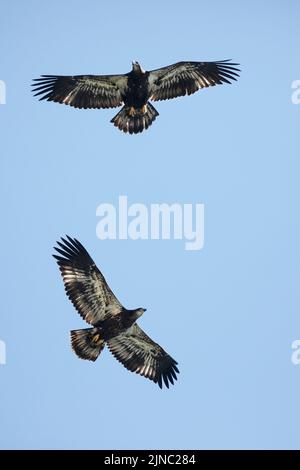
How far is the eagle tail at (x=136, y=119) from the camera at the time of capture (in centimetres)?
1714

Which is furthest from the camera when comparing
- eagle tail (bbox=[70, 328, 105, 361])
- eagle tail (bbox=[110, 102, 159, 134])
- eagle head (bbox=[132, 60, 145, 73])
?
eagle tail (bbox=[110, 102, 159, 134])

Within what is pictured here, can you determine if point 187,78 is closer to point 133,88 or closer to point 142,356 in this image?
point 133,88

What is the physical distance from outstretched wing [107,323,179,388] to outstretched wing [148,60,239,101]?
3.44m

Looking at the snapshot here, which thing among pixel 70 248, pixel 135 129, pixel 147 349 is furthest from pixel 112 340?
pixel 135 129

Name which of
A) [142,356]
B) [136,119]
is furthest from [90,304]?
[136,119]

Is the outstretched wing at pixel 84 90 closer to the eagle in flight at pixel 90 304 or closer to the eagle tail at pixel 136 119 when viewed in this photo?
the eagle tail at pixel 136 119

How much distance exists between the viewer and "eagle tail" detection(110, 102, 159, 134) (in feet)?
56.2

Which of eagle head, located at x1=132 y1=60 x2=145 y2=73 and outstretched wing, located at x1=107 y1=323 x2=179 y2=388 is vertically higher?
eagle head, located at x1=132 y1=60 x2=145 y2=73

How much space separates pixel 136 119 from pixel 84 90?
3.11 ft

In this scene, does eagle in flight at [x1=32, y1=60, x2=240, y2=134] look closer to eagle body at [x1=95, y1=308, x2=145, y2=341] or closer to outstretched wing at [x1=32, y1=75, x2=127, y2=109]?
outstretched wing at [x1=32, y1=75, x2=127, y2=109]

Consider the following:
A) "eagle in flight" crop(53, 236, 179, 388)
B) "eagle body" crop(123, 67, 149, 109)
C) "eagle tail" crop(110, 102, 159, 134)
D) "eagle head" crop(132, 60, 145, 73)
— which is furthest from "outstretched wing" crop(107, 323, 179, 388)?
"eagle head" crop(132, 60, 145, 73)

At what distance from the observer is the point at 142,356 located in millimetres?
16781
